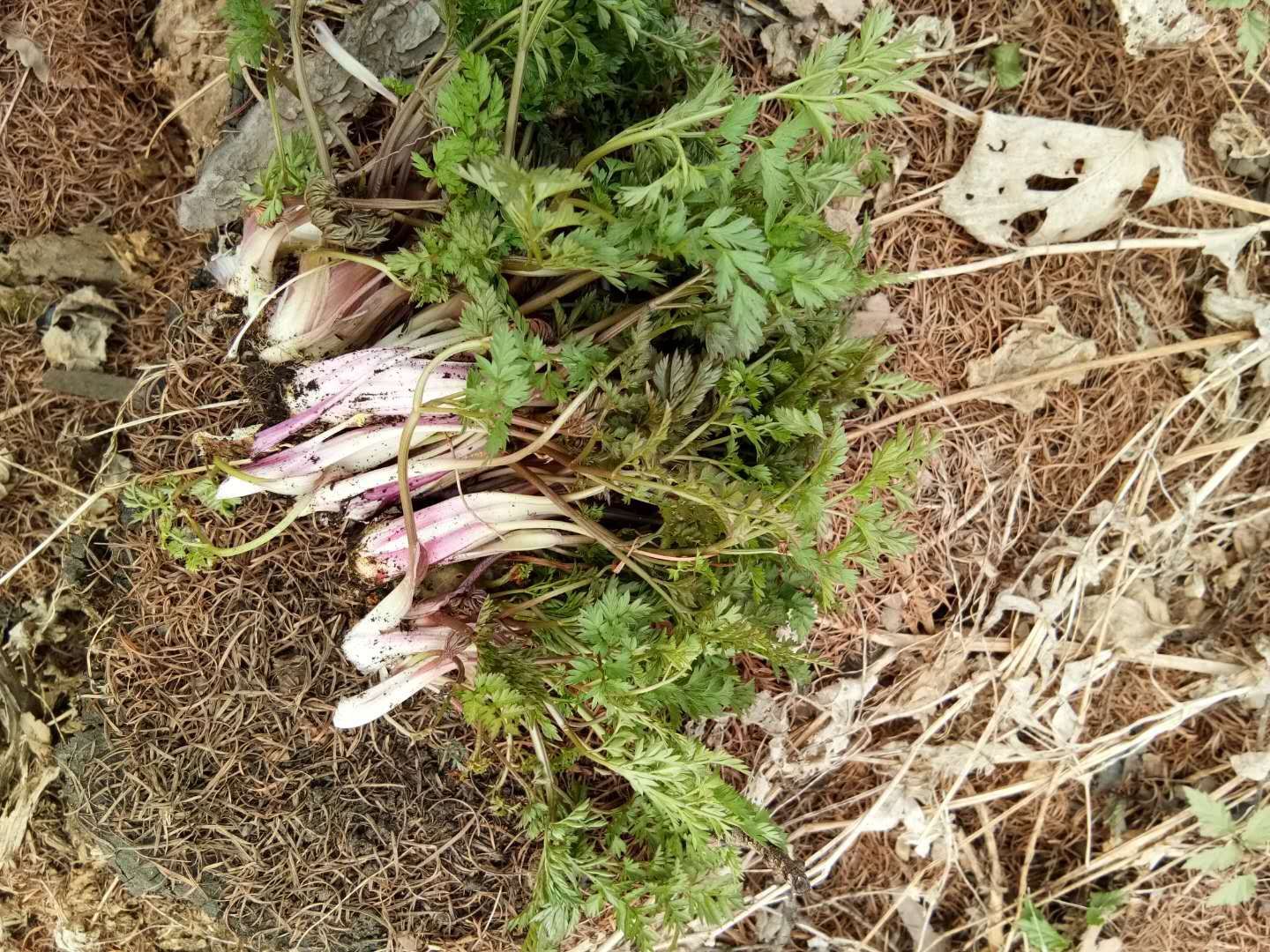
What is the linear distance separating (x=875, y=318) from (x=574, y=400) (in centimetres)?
101

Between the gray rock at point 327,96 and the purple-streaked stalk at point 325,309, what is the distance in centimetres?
35

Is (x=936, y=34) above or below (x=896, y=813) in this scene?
above

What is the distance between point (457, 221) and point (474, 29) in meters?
0.44

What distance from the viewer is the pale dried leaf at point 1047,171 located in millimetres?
2307

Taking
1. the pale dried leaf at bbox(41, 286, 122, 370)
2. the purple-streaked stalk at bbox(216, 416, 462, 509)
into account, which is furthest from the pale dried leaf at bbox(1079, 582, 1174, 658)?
the pale dried leaf at bbox(41, 286, 122, 370)

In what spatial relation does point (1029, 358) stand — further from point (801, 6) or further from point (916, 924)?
point (916, 924)

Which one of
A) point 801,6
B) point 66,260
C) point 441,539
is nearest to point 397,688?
point 441,539

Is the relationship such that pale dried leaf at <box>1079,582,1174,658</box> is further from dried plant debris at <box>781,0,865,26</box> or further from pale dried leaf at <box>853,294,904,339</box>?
dried plant debris at <box>781,0,865,26</box>

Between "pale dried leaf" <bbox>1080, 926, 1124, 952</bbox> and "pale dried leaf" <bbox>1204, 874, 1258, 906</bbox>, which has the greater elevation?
"pale dried leaf" <bbox>1204, 874, 1258, 906</bbox>

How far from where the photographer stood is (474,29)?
172cm

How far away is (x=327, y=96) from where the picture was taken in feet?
6.53

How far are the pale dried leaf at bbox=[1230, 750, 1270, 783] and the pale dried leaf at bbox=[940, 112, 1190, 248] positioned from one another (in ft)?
5.57

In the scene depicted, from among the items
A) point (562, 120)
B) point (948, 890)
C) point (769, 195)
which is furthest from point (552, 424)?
point (948, 890)

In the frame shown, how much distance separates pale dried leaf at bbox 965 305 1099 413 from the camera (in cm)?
235
